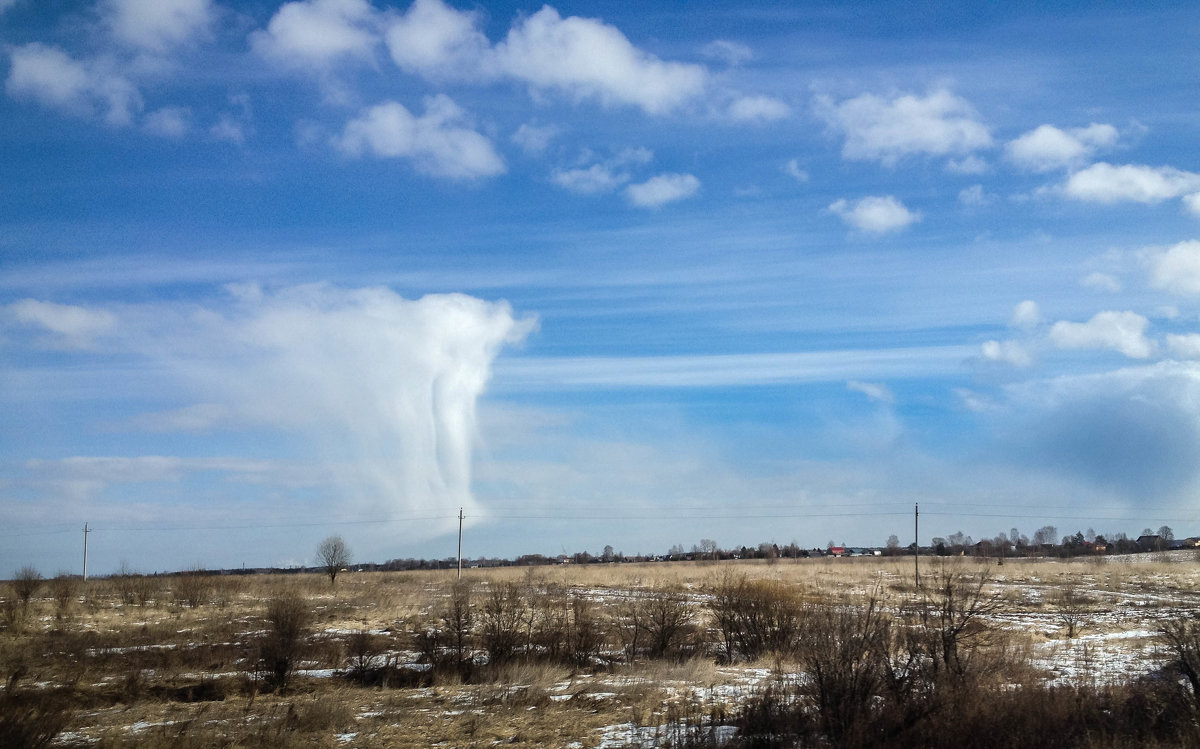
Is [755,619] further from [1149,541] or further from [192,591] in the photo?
[1149,541]

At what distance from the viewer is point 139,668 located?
22.5m

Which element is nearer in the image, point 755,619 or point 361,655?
point 361,655

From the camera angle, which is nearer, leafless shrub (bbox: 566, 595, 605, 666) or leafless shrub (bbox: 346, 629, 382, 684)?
leafless shrub (bbox: 346, 629, 382, 684)

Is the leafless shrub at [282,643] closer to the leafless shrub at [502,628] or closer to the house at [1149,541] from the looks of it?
the leafless shrub at [502,628]

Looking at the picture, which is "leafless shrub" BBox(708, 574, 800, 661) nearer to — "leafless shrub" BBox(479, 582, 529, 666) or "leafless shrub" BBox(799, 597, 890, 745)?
"leafless shrub" BBox(479, 582, 529, 666)

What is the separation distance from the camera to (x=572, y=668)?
21.2m

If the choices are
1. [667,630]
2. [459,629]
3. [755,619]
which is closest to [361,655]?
[459,629]

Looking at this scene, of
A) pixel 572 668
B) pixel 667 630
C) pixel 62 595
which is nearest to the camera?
pixel 572 668

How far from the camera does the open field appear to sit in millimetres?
12094

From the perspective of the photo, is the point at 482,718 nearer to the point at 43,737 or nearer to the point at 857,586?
the point at 43,737

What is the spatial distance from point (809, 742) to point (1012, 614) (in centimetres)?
2437

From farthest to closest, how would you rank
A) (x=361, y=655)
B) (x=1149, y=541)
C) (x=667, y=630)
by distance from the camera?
(x=1149, y=541) < (x=667, y=630) < (x=361, y=655)

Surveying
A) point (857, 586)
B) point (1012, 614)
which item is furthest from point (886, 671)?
point (857, 586)

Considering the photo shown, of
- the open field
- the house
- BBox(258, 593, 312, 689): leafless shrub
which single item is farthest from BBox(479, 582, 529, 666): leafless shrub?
the house
